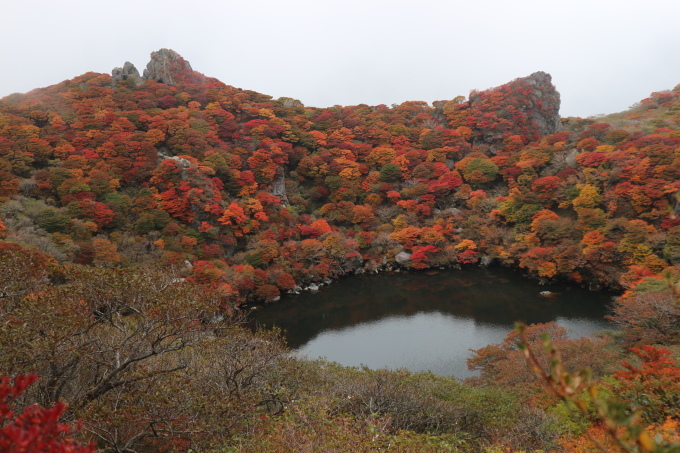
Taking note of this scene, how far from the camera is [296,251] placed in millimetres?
33812

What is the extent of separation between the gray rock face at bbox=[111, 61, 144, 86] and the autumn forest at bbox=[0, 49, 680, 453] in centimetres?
23

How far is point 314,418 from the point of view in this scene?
8094 millimetres

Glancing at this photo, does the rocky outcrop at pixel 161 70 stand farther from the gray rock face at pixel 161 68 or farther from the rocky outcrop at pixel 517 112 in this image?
the rocky outcrop at pixel 517 112

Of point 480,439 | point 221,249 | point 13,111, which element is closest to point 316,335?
point 221,249

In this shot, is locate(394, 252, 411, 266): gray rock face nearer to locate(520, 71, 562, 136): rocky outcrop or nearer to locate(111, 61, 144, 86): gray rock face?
locate(520, 71, 562, 136): rocky outcrop

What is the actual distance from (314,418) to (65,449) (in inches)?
263

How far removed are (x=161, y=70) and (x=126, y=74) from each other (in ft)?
13.4

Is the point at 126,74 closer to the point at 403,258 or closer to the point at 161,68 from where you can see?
the point at 161,68

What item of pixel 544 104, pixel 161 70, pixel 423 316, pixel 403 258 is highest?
pixel 161 70

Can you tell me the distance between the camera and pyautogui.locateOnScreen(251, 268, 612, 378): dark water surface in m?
22.1

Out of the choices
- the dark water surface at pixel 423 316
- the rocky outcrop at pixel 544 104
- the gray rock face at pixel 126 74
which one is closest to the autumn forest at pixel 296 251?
the gray rock face at pixel 126 74

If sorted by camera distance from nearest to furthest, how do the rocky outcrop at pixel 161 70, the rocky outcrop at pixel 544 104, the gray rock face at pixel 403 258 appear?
the gray rock face at pixel 403 258, the rocky outcrop at pixel 161 70, the rocky outcrop at pixel 544 104

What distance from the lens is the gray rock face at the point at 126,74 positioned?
45031 millimetres

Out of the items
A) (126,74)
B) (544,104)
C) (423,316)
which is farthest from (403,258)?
(126,74)
